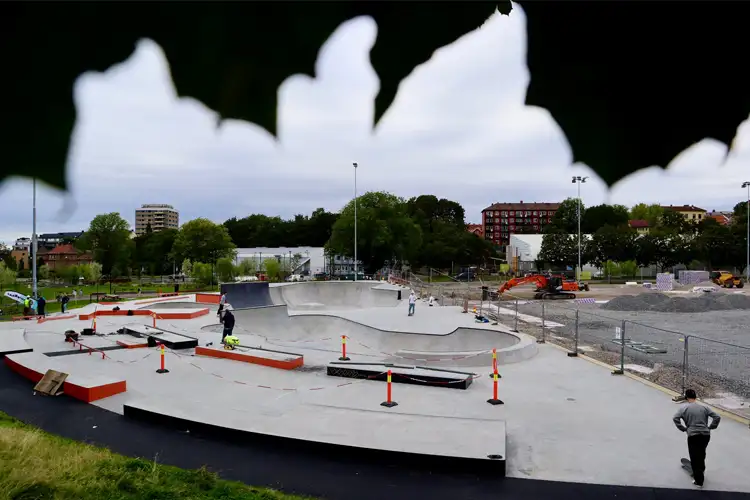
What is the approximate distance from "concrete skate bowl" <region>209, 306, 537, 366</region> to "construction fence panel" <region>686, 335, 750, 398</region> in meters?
4.19

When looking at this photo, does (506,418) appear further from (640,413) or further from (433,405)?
(640,413)

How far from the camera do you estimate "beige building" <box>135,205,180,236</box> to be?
5.13 feet

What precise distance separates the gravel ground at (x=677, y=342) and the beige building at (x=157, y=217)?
390 inches

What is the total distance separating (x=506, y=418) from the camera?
937 centimetres

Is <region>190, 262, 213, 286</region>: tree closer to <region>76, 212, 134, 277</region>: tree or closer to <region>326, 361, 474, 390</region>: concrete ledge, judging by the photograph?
<region>326, 361, 474, 390</region>: concrete ledge

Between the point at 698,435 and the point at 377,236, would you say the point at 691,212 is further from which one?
the point at 377,236

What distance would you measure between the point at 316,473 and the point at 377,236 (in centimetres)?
4951

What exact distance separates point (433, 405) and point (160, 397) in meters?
5.53

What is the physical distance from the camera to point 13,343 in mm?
15680

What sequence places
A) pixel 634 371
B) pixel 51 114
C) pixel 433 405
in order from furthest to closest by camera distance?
pixel 634 371 → pixel 433 405 → pixel 51 114

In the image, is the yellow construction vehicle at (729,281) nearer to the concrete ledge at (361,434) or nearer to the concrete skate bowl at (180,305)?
the concrete skate bowl at (180,305)

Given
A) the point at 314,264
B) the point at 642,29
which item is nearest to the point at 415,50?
the point at 642,29

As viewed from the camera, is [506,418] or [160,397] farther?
[160,397]

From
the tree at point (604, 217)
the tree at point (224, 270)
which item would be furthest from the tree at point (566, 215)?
the tree at point (224, 270)
